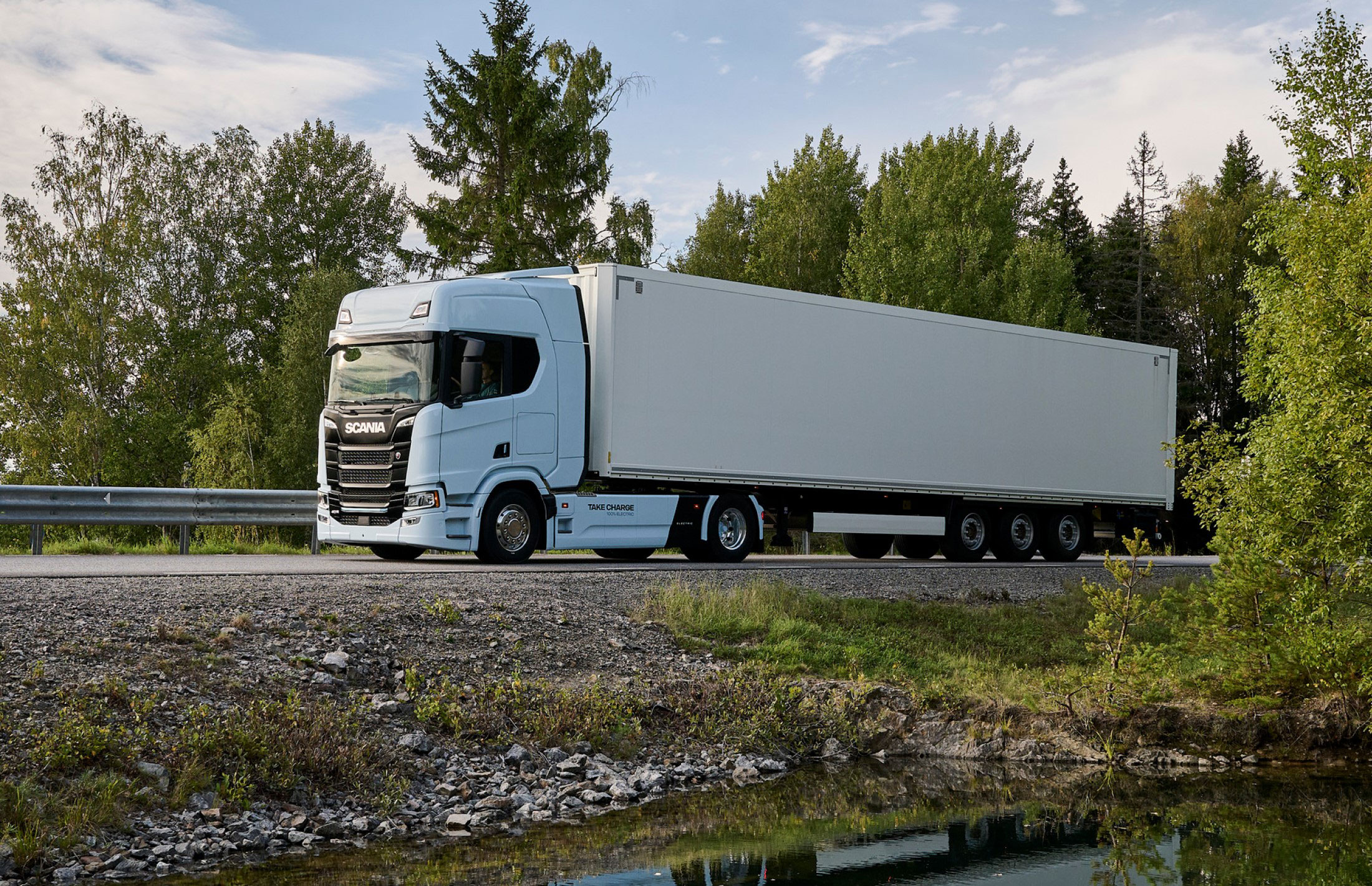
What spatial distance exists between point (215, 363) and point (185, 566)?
30.6 meters

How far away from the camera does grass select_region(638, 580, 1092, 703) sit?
10672 millimetres

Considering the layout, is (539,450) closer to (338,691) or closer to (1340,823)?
(338,691)

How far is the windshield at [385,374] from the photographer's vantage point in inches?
575

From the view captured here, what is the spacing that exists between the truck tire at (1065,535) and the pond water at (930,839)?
1368 cm

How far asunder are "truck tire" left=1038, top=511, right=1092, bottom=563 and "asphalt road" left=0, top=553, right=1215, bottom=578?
2.57 meters

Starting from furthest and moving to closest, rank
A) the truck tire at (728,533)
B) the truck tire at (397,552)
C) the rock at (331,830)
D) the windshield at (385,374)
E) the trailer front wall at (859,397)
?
the truck tire at (728,533) < the trailer front wall at (859,397) < the truck tire at (397,552) < the windshield at (385,374) < the rock at (331,830)

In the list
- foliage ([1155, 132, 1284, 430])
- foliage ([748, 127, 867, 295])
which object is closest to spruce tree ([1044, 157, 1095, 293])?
foliage ([1155, 132, 1284, 430])

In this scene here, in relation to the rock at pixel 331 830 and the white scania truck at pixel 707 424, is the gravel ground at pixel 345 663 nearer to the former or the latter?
the rock at pixel 331 830

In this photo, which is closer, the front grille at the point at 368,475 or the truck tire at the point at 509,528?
the front grille at the point at 368,475

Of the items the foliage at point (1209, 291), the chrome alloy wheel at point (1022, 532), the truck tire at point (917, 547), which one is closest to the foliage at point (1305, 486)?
the chrome alloy wheel at point (1022, 532)

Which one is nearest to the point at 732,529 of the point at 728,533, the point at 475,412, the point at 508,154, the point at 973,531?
the point at 728,533

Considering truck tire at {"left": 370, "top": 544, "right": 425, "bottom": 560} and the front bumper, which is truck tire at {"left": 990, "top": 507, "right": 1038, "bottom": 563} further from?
the front bumper

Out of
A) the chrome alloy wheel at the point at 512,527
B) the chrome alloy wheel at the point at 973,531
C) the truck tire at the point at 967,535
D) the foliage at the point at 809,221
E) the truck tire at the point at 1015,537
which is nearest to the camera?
the chrome alloy wheel at the point at 512,527

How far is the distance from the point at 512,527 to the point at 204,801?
8.76 meters
